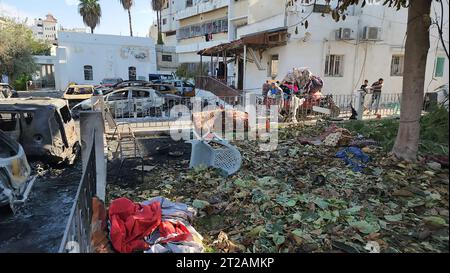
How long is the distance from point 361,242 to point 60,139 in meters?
6.60

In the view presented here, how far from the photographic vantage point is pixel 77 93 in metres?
19.2

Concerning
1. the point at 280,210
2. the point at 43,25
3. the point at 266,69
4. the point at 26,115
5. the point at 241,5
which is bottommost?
the point at 280,210

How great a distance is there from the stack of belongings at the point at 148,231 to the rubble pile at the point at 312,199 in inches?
15.4

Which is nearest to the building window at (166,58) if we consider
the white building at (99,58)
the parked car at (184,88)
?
the white building at (99,58)

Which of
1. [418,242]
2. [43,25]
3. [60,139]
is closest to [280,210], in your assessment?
[418,242]

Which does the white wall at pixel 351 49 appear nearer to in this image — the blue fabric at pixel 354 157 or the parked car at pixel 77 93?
the blue fabric at pixel 354 157

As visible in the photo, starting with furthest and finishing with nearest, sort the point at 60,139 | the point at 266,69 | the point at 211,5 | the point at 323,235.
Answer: the point at 211,5 → the point at 266,69 → the point at 60,139 → the point at 323,235

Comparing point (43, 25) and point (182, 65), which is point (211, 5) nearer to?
point (182, 65)

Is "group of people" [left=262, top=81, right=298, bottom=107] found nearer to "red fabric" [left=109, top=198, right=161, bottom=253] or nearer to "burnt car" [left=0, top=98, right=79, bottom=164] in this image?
"burnt car" [left=0, top=98, right=79, bottom=164]

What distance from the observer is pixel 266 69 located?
1761 cm

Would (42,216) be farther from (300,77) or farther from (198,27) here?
(198,27)

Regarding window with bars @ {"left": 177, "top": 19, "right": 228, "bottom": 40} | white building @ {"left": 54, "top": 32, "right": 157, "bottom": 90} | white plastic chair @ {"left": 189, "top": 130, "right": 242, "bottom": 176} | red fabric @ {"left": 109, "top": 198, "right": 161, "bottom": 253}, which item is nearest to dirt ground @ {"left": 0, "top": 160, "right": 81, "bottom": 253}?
red fabric @ {"left": 109, "top": 198, "right": 161, "bottom": 253}

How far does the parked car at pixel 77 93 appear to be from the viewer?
728 inches

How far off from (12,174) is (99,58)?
113 feet
